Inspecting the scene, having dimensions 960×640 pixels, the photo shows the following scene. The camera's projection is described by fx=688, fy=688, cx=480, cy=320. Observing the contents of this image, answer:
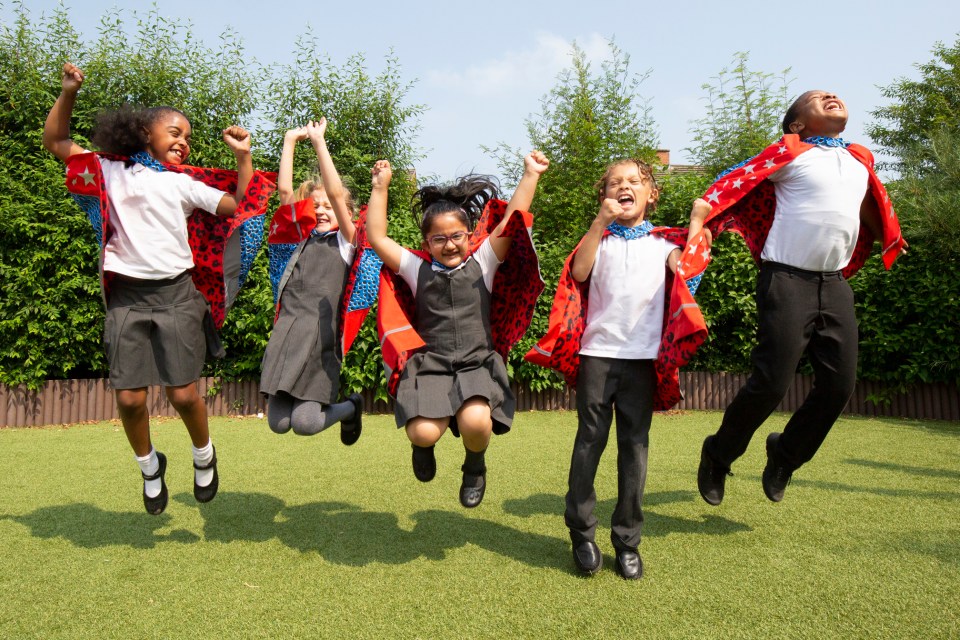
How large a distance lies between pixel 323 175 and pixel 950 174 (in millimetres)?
8930

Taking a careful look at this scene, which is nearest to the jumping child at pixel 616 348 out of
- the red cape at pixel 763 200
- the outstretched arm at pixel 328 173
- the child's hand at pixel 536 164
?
the red cape at pixel 763 200

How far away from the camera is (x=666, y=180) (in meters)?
9.44

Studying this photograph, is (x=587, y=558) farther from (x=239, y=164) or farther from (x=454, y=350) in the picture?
(x=239, y=164)

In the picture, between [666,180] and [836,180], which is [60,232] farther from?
[836,180]

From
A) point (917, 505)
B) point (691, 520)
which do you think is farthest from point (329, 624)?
point (917, 505)

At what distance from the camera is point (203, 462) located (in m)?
3.81

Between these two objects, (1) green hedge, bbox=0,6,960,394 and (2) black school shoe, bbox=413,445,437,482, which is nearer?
(2) black school shoe, bbox=413,445,437,482

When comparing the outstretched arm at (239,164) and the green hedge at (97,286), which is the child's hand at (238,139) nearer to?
the outstretched arm at (239,164)

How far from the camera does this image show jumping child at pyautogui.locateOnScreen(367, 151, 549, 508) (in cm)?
332

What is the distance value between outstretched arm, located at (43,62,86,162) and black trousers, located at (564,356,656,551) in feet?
9.14

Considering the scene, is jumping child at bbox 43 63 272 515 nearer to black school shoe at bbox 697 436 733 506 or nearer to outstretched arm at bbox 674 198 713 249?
outstretched arm at bbox 674 198 713 249

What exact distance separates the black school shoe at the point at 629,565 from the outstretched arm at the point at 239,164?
269 centimetres

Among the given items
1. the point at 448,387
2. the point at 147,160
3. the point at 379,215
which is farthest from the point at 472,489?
the point at 147,160

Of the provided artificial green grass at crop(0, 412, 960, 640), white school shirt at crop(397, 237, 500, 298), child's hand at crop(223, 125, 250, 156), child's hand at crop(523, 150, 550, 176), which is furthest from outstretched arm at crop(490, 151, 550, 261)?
artificial green grass at crop(0, 412, 960, 640)
